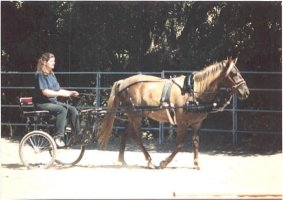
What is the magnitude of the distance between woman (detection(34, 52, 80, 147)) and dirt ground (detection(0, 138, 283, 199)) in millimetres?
657

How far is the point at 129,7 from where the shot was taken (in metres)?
8.26

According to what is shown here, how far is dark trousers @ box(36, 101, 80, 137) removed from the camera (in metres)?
7.24

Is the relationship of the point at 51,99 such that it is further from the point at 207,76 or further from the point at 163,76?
the point at 163,76

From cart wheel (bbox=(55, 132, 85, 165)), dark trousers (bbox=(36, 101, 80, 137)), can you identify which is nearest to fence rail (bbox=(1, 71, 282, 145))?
cart wheel (bbox=(55, 132, 85, 165))

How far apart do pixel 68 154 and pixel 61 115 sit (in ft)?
3.47

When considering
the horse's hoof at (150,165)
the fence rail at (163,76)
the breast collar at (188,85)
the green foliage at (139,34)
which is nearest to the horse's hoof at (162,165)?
the horse's hoof at (150,165)

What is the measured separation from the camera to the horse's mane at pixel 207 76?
281 inches

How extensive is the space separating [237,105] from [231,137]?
0.66 metres

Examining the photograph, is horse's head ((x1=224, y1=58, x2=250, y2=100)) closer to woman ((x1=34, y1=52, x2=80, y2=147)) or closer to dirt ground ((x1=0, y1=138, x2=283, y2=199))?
dirt ground ((x1=0, y1=138, x2=283, y2=199))

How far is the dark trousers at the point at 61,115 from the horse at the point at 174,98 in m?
0.43

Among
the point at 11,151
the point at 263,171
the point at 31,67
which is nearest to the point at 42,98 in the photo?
the point at 11,151

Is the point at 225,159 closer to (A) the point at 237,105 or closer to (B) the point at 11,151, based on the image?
(A) the point at 237,105

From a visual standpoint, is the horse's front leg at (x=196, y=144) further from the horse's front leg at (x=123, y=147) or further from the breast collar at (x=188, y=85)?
the horse's front leg at (x=123, y=147)

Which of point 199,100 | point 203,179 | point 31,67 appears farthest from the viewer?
point 31,67
